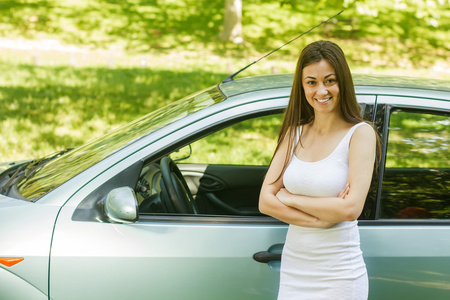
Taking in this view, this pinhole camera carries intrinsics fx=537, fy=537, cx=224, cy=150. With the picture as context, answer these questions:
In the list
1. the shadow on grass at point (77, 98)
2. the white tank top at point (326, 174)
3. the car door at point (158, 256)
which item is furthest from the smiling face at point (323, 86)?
the shadow on grass at point (77, 98)

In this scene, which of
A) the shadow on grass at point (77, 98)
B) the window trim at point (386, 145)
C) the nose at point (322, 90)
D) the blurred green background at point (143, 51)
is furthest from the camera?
the blurred green background at point (143, 51)

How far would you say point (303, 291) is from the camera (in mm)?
2055

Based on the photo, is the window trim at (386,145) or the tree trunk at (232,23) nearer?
the window trim at (386,145)

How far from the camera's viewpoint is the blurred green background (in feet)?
28.0

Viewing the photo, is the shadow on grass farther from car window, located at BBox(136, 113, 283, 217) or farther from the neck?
the neck

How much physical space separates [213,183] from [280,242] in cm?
156

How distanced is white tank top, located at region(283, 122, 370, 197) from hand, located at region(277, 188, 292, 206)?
0.05m

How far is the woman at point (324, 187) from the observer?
6.49ft

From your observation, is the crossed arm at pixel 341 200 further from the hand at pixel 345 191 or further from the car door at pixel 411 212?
the car door at pixel 411 212

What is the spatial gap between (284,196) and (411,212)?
0.76m

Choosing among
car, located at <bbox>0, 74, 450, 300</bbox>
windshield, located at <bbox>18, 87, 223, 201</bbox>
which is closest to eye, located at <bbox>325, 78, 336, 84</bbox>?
car, located at <bbox>0, 74, 450, 300</bbox>

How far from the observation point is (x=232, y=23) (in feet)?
59.5

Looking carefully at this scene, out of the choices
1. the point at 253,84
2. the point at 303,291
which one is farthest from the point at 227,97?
the point at 303,291

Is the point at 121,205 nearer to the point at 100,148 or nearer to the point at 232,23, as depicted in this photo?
the point at 100,148
